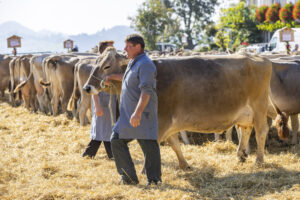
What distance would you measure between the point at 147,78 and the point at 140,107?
329mm

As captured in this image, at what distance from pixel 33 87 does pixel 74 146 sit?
21.9ft

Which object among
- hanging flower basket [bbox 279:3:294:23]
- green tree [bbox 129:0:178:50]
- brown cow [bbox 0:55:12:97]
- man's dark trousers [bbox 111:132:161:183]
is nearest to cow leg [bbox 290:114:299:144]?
man's dark trousers [bbox 111:132:161:183]

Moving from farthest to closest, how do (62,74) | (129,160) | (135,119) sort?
(62,74), (129,160), (135,119)

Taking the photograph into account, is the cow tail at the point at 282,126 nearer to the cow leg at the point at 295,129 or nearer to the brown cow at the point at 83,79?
the cow leg at the point at 295,129

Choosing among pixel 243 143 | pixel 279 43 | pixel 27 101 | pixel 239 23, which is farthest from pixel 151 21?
pixel 243 143

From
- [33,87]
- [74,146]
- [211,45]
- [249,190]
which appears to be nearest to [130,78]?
[249,190]

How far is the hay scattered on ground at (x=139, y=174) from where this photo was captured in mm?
4715

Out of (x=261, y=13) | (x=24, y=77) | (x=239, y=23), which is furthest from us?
(x=239, y=23)

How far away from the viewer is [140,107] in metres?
4.48

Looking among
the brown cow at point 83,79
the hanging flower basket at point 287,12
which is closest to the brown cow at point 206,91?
the brown cow at point 83,79

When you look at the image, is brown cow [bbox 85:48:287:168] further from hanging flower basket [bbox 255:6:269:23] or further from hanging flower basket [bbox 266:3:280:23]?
hanging flower basket [bbox 255:6:269:23]

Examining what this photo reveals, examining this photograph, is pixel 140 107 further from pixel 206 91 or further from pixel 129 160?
pixel 206 91

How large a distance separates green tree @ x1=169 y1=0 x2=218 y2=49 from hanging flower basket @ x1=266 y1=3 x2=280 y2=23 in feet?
71.9

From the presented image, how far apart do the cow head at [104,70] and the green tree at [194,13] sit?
5677 cm
